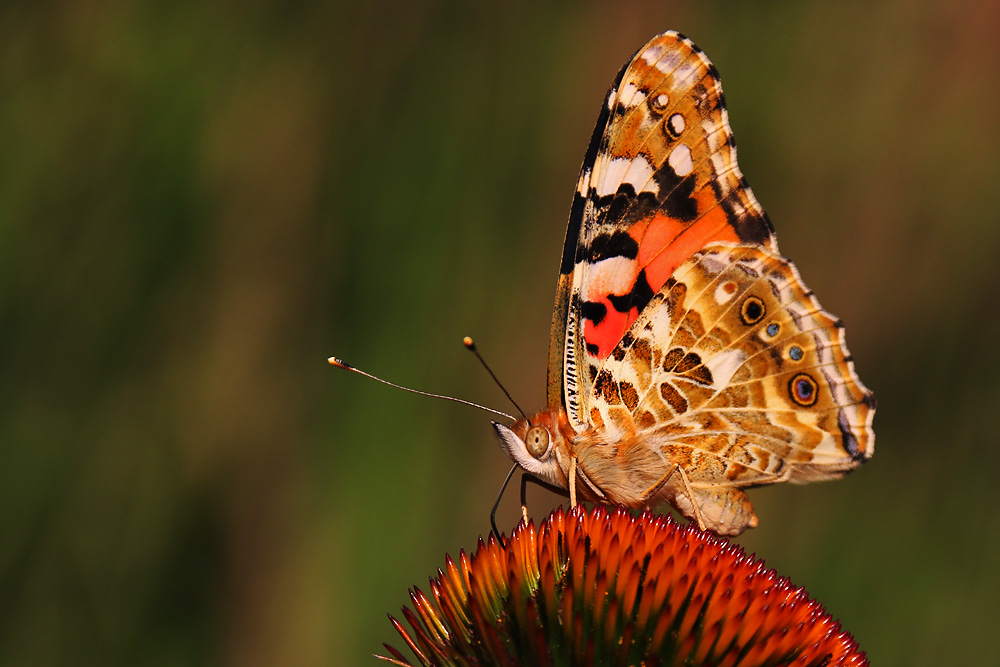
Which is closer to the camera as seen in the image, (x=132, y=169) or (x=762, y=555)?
(x=132, y=169)

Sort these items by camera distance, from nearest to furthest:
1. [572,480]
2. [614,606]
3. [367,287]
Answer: [614,606], [572,480], [367,287]

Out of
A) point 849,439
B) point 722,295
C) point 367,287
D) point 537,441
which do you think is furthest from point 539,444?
point 367,287

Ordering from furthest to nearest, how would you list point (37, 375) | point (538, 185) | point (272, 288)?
1. point (538, 185)
2. point (272, 288)
3. point (37, 375)

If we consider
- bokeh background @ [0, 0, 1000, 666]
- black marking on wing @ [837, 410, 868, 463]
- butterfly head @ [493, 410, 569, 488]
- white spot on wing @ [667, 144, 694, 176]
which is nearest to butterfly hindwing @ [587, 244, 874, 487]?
black marking on wing @ [837, 410, 868, 463]

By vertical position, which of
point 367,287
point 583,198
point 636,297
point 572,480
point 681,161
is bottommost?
point 572,480

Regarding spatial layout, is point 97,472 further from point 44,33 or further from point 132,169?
point 44,33

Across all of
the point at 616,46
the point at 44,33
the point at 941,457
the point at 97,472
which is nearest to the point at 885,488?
the point at 941,457

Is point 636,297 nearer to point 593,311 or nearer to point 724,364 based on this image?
point 593,311
